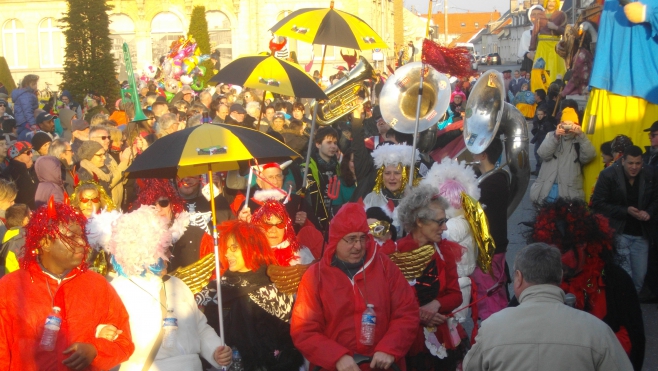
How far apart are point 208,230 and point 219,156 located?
122cm

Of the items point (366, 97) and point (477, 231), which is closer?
point (477, 231)

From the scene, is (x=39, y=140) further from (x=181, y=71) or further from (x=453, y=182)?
(x=181, y=71)

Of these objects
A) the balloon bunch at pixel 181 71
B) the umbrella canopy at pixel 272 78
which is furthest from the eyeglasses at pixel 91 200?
the balloon bunch at pixel 181 71

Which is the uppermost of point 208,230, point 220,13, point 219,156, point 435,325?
point 220,13

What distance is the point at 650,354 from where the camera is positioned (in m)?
6.58

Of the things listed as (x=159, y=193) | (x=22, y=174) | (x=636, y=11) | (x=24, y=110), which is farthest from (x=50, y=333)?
(x=24, y=110)

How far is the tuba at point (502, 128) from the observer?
23.1 ft

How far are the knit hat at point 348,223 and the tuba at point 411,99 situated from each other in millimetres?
3358

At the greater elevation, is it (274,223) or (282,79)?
(282,79)

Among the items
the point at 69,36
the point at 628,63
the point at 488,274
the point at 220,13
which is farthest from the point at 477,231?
the point at 220,13

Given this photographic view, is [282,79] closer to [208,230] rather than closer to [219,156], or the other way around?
[208,230]

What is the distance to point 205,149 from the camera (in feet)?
16.1

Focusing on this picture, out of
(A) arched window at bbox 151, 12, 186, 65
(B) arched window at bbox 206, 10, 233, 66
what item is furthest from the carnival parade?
(A) arched window at bbox 151, 12, 186, 65

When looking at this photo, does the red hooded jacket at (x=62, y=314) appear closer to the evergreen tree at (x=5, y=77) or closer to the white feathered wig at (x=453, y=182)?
the white feathered wig at (x=453, y=182)
